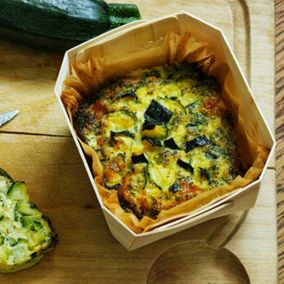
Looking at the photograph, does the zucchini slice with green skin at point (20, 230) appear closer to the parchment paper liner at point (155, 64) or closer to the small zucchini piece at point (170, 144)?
the parchment paper liner at point (155, 64)

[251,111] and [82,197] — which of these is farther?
[82,197]

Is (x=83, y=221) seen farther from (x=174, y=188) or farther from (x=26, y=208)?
(x=174, y=188)

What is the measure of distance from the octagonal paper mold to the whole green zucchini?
0.24 m

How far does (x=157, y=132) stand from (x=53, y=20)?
56cm

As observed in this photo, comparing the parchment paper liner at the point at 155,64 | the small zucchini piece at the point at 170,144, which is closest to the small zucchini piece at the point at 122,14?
the parchment paper liner at the point at 155,64

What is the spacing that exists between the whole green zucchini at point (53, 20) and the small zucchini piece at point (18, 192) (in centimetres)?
52

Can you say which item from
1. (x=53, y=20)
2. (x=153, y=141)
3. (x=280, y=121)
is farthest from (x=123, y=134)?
(x=280, y=121)

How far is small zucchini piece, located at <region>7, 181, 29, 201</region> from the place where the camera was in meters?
2.17

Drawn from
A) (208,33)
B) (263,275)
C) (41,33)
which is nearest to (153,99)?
(208,33)

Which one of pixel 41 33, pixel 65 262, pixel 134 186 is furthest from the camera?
pixel 41 33

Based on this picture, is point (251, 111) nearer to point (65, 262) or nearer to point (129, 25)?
point (129, 25)

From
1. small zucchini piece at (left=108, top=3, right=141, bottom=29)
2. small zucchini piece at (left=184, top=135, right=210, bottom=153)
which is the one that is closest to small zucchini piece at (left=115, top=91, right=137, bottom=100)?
small zucchini piece at (left=184, top=135, right=210, bottom=153)

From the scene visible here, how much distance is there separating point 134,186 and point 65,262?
0.36m

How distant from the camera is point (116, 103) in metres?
2.20
